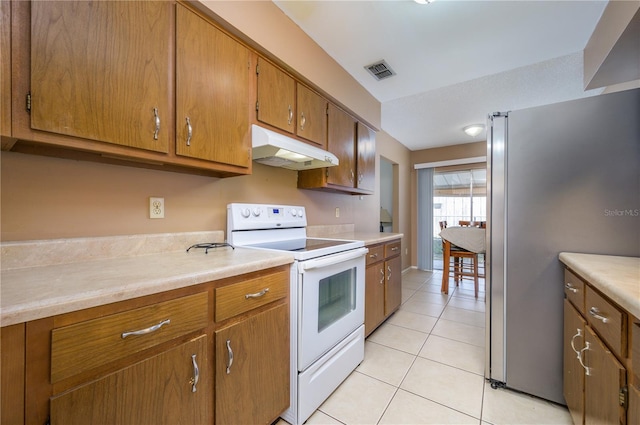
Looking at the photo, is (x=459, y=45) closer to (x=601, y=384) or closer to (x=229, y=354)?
(x=601, y=384)

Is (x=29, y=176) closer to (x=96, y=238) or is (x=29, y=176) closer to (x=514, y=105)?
(x=96, y=238)

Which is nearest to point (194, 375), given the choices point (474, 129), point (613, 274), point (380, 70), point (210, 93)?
point (210, 93)

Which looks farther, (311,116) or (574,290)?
(311,116)

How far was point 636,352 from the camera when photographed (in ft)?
2.35

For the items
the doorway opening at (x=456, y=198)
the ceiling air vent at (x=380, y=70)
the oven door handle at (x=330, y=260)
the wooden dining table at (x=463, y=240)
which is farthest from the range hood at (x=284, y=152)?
the doorway opening at (x=456, y=198)

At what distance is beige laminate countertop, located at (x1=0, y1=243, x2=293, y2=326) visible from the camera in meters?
0.63

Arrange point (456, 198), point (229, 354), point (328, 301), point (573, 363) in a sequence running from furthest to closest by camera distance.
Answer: point (456, 198) → point (328, 301) → point (573, 363) → point (229, 354)

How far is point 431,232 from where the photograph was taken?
5070 mm

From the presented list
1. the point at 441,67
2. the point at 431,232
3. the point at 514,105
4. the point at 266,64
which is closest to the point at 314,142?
the point at 266,64

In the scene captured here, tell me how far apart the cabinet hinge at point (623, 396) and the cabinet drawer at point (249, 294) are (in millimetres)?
1262

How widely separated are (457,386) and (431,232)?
3722 millimetres

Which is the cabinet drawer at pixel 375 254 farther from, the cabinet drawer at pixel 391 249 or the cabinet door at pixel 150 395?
the cabinet door at pixel 150 395

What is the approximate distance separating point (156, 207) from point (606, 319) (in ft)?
6.66

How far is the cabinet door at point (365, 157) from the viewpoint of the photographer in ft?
9.04
